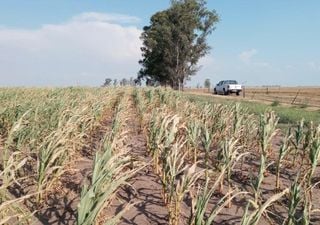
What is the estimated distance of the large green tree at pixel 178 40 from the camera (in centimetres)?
4500

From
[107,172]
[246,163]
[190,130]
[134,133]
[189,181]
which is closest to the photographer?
[107,172]

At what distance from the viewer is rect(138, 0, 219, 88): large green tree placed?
45.0 meters

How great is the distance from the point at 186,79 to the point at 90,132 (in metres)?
39.1

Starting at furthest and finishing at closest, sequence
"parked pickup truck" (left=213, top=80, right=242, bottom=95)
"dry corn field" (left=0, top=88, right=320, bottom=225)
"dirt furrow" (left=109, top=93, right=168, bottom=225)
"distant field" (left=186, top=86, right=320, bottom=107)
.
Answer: "parked pickup truck" (left=213, top=80, right=242, bottom=95) → "distant field" (left=186, top=86, right=320, bottom=107) → "dirt furrow" (left=109, top=93, right=168, bottom=225) → "dry corn field" (left=0, top=88, right=320, bottom=225)

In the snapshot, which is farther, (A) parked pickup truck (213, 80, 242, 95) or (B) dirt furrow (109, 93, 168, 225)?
(A) parked pickup truck (213, 80, 242, 95)

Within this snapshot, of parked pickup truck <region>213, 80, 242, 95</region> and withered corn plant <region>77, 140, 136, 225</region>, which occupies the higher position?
withered corn plant <region>77, 140, 136, 225</region>

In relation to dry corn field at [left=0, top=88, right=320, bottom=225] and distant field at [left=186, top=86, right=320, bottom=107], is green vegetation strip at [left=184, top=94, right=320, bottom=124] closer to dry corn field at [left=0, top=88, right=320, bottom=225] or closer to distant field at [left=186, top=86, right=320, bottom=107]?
distant field at [left=186, top=86, right=320, bottom=107]

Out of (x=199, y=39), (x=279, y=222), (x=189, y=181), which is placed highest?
(x=199, y=39)

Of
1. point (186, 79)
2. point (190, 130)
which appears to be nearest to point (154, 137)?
point (190, 130)

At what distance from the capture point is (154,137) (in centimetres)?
566

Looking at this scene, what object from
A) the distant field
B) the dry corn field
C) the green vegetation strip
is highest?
the dry corn field

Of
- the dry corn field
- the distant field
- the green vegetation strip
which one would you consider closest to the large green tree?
the distant field

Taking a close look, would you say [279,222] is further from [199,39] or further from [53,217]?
[199,39]

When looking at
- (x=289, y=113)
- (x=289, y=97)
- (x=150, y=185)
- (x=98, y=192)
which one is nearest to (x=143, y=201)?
(x=150, y=185)
